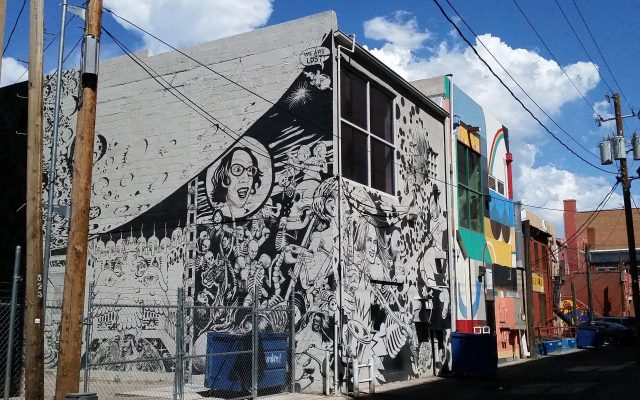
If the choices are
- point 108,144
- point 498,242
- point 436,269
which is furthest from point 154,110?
point 498,242

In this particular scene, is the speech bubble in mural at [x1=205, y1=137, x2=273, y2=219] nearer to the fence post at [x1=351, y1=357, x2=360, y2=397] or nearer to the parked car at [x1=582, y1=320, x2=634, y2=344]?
the fence post at [x1=351, y1=357, x2=360, y2=397]

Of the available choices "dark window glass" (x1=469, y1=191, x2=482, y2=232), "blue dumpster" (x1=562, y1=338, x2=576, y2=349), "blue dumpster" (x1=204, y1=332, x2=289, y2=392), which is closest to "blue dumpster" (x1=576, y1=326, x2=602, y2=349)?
"blue dumpster" (x1=562, y1=338, x2=576, y2=349)

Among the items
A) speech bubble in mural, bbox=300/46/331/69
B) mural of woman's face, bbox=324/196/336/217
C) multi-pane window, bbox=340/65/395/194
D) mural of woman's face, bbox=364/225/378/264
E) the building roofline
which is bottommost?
mural of woman's face, bbox=364/225/378/264

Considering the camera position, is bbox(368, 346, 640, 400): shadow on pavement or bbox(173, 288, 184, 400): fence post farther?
bbox(368, 346, 640, 400): shadow on pavement

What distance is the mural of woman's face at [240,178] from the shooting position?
16578mm

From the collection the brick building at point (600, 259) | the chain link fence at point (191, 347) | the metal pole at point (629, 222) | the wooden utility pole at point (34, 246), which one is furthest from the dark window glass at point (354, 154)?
the brick building at point (600, 259)

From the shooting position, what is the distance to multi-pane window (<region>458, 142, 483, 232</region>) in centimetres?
2361

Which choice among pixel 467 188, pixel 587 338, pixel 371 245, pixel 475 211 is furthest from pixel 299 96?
pixel 587 338

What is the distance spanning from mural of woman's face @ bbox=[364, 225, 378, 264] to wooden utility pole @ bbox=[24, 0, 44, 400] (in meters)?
8.73

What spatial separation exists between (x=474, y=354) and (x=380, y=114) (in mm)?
7295

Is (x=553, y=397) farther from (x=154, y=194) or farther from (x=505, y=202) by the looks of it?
(x=505, y=202)

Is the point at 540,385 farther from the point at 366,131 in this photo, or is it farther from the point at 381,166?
the point at 366,131

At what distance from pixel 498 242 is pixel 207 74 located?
14627 millimetres

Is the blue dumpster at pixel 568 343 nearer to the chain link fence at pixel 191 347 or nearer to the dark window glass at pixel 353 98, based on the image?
the dark window glass at pixel 353 98
